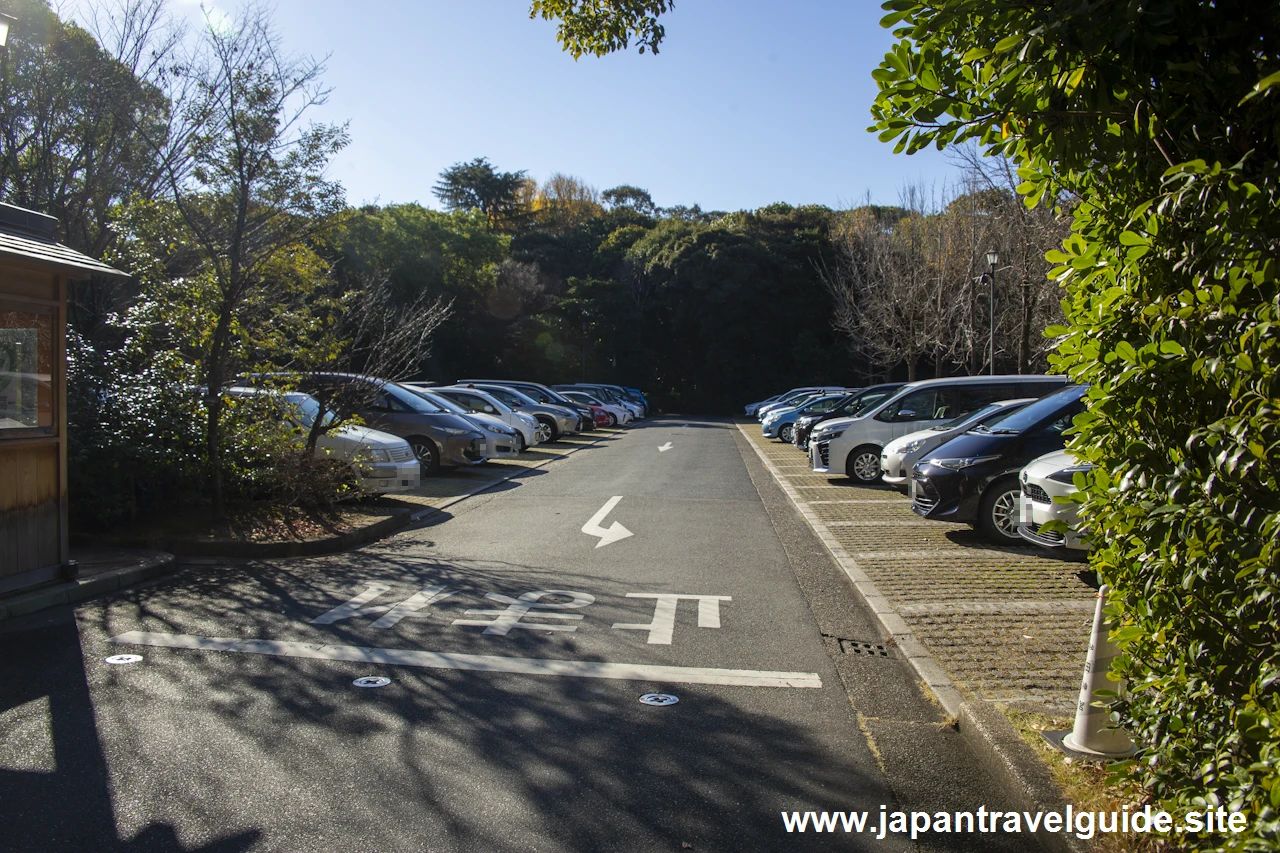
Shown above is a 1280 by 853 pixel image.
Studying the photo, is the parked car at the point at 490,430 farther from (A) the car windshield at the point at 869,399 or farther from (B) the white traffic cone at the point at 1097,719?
(B) the white traffic cone at the point at 1097,719

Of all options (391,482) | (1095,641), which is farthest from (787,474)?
(1095,641)

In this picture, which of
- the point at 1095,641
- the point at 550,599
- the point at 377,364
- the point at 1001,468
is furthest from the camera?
the point at 377,364

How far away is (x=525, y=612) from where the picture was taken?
282 inches

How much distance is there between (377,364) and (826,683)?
317 inches

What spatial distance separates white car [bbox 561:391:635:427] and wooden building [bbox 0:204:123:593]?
29.1 metres

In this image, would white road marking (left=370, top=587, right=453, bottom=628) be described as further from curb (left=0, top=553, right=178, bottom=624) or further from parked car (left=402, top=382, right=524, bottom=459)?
parked car (left=402, top=382, right=524, bottom=459)

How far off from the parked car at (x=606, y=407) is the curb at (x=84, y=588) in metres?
28.2

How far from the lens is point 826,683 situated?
18.4 ft

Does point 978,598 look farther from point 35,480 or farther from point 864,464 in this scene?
point 864,464

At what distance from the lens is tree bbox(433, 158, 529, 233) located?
7000cm

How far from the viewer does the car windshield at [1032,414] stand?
10367 millimetres

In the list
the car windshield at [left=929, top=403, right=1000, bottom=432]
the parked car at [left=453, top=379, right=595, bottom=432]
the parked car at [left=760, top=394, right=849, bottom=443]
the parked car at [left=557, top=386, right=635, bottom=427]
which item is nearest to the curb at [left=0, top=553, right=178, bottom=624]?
the car windshield at [left=929, top=403, right=1000, bottom=432]

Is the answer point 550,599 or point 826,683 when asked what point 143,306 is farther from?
point 826,683

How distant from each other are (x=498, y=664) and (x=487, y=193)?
6805cm
